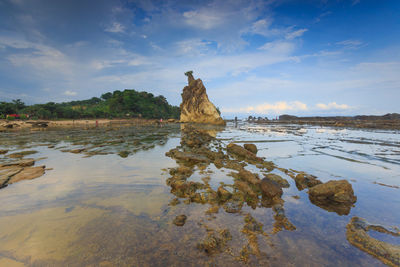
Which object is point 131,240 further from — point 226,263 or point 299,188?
point 299,188

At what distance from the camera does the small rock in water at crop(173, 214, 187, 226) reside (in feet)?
11.3

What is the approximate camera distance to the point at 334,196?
464 cm

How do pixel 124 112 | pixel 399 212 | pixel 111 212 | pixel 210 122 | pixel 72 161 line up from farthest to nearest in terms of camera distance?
1. pixel 124 112
2. pixel 210 122
3. pixel 72 161
4. pixel 399 212
5. pixel 111 212

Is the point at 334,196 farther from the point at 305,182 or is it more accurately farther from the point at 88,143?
the point at 88,143

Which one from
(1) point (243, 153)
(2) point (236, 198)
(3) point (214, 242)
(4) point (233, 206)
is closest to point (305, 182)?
(2) point (236, 198)

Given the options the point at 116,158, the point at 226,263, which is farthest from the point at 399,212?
the point at 116,158

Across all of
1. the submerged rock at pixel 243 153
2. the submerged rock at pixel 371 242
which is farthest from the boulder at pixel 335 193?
the submerged rock at pixel 243 153

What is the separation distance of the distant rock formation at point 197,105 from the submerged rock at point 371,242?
183 ft

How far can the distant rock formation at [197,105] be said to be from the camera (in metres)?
61.6

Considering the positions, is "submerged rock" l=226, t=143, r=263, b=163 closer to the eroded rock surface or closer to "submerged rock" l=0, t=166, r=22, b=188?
the eroded rock surface

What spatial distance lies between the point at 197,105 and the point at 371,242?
6394 centimetres

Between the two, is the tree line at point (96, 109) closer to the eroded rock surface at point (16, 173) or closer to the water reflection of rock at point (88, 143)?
the water reflection of rock at point (88, 143)

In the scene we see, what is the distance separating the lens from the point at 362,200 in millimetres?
4805

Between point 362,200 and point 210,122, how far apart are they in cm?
5787
